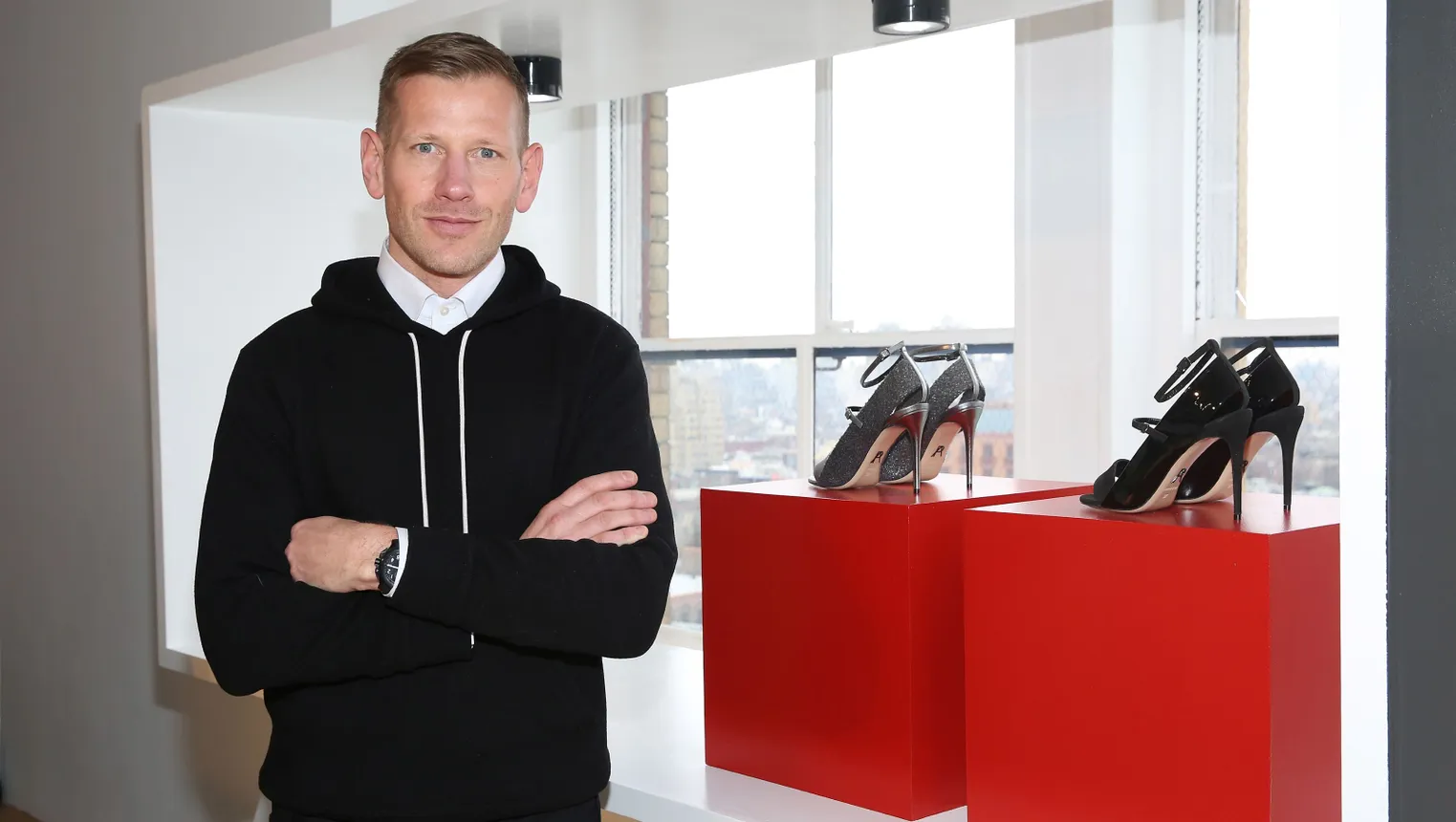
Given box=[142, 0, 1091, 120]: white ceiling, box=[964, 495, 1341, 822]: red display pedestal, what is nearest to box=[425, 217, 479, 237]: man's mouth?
box=[142, 0, 1091, 120]: white ceiling

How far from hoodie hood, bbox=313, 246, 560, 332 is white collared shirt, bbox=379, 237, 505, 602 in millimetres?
11

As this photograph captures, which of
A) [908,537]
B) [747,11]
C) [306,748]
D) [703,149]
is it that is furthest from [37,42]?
[908,537]

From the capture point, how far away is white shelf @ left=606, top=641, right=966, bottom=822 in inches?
67.8

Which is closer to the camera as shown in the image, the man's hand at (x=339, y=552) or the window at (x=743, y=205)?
the man's hand at (x=339, y=552)

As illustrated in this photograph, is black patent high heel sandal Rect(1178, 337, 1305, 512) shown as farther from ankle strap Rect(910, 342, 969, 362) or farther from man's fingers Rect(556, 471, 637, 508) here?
man's fingers Rect(556, 471, 637, 508)

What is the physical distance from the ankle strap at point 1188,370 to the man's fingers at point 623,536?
24.7 inches

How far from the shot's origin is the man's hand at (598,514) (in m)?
1.56

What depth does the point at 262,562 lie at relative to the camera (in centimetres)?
157

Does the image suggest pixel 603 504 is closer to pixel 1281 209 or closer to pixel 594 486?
pixel 594 486

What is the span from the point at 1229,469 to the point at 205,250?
211 cm

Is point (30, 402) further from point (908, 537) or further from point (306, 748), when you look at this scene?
point (908, 537)

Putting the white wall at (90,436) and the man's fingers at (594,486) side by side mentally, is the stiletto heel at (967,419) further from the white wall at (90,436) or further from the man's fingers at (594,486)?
the white wall at (90,436)

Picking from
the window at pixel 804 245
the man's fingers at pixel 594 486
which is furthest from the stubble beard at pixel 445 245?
the window at pixel 804 245

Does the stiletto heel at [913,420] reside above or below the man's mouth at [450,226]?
below
